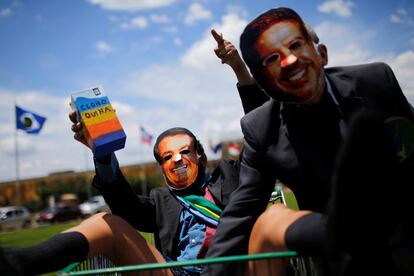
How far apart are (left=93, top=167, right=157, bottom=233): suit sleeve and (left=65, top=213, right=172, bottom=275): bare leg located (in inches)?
12.0

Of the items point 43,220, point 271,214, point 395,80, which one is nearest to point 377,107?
point 395,80

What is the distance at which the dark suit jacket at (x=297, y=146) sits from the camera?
1794 mm

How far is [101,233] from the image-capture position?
7.16ft

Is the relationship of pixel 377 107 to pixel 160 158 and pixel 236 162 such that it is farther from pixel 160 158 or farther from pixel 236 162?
pixel 160 158

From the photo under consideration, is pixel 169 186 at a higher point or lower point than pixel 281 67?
lower

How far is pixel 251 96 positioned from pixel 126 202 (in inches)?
45.8

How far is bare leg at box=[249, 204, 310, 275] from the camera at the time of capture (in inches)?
63.3

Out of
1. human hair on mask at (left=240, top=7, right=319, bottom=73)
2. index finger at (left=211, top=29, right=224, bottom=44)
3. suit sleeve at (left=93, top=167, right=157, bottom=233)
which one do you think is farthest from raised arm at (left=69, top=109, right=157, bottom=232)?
human hair on mask at (left=240, top=7, right=319, bottom=73)

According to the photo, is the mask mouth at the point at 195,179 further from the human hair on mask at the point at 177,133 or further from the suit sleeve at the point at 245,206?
the suit sleeve at the point at 245,206

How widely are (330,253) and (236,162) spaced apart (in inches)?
69.9

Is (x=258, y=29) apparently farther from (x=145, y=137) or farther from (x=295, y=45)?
(x=145, y=137)

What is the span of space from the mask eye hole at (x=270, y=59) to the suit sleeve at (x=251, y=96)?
947 millimetres

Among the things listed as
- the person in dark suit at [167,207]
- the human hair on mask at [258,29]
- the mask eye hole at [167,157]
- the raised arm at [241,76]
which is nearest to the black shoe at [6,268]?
the person in dark suit at [167,207]

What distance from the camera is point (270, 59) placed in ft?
5.87
